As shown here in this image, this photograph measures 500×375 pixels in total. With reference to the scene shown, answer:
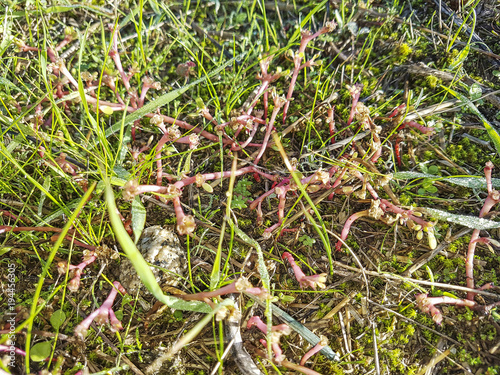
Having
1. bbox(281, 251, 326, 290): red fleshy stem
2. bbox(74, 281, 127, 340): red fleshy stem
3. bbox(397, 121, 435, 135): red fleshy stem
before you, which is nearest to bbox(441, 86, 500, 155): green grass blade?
bbox(397, 121, 435, 135): red fleshy stem

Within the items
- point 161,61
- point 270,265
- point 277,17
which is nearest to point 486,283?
point 270,265

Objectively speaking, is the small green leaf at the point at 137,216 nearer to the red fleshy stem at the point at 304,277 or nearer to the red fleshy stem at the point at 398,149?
the red fleshy stem at the point at 304,277

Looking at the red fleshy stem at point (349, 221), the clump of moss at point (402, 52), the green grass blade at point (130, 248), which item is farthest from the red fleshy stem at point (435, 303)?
the clump of moss at point (402, 52)

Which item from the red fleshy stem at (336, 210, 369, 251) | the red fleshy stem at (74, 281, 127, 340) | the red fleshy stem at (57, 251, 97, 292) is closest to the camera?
the red fleshy stem at (74, 281, 127, 340)

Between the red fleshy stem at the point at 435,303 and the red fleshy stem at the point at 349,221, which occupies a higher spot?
the red fleshy stem at the point at 349,221

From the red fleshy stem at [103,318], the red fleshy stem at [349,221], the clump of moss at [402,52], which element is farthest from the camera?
the clump of moss at [402,52]

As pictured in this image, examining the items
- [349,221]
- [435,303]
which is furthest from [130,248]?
[435,303]

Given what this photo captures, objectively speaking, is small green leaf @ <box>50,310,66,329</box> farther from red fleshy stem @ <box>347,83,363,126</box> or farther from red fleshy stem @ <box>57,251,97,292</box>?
red fleshy stem @ <box>347,83,363,126</box>

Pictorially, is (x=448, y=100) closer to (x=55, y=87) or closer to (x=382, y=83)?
(x=382, y=83)
